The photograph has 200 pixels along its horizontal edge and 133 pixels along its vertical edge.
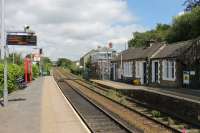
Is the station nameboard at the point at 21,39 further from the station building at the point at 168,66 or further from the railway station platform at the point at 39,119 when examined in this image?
the station building at the point at 168,66

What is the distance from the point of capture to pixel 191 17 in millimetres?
59281

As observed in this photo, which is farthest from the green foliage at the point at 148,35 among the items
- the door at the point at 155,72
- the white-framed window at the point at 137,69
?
the door at the point at 155,72

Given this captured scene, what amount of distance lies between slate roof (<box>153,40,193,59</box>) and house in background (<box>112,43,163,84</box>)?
1759 mm

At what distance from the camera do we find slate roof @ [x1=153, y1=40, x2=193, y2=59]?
40.7 meters

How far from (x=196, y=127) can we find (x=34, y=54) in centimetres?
9016

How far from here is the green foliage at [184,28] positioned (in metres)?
56.3

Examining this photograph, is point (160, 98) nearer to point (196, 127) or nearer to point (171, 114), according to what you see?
point (171, 114)

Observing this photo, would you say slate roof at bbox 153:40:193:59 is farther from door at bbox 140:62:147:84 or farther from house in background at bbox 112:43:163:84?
door at bbox 140:62:147:84

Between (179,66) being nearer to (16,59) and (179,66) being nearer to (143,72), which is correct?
(143,72)

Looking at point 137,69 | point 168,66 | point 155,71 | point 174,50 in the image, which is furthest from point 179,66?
point 137,69

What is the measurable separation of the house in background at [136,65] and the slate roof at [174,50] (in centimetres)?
176

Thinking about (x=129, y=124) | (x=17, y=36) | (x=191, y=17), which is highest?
(x=191, y=17)

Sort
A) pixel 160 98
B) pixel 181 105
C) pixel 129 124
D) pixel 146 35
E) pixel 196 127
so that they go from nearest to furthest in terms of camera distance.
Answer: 1. pixel 196 127
2. pixel 129 124
3. pixel 181 105
4. pixel 160 98
5. pixel 146 35

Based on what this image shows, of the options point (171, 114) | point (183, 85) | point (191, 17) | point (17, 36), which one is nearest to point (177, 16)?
point (191, 17)
